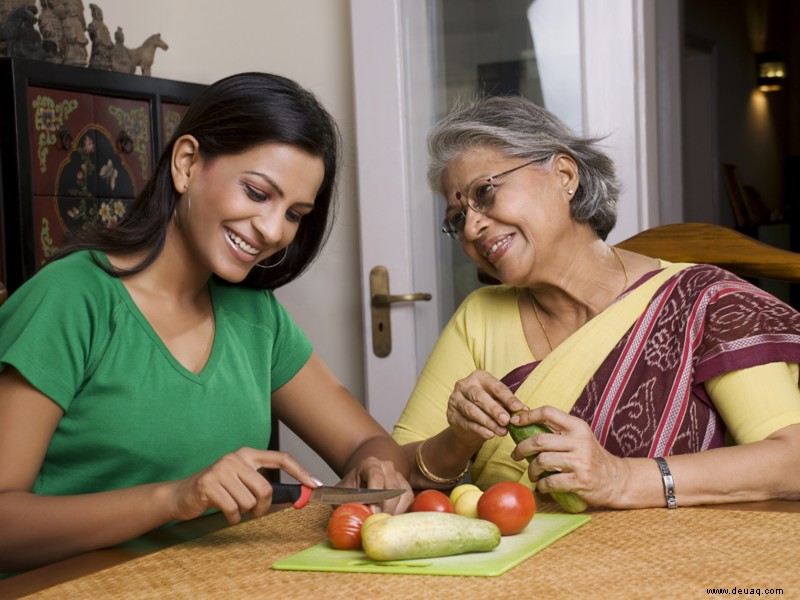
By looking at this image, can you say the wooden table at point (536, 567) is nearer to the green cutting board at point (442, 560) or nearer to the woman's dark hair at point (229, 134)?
the green cutting board at point (442, 560)

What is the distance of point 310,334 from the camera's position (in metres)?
3.48

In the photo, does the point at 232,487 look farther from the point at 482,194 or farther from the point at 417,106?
the point at 417,106

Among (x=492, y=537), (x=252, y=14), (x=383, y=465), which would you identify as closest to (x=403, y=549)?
(x=492, y=537)

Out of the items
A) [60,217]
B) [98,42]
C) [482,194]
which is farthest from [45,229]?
A: [482,194]

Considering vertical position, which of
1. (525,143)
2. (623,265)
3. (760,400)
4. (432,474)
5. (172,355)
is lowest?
(432,474)

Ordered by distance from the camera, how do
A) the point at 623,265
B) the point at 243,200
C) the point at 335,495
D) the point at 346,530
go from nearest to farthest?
the point at 346,530, the point at 335,495, the point at 243,200, the point at 623,265

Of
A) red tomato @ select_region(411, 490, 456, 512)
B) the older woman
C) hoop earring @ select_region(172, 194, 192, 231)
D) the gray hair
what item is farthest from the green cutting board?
the gray hair

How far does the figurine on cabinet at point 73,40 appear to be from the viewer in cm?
296

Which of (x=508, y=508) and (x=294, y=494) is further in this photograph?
(x=294, y=494)

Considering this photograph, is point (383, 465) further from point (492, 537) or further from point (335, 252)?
point (335, 252)

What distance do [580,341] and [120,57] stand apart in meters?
1.89

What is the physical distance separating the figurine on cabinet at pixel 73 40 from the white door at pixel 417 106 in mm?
796

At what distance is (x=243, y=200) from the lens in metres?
1.65

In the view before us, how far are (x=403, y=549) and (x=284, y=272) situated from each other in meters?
0.87
